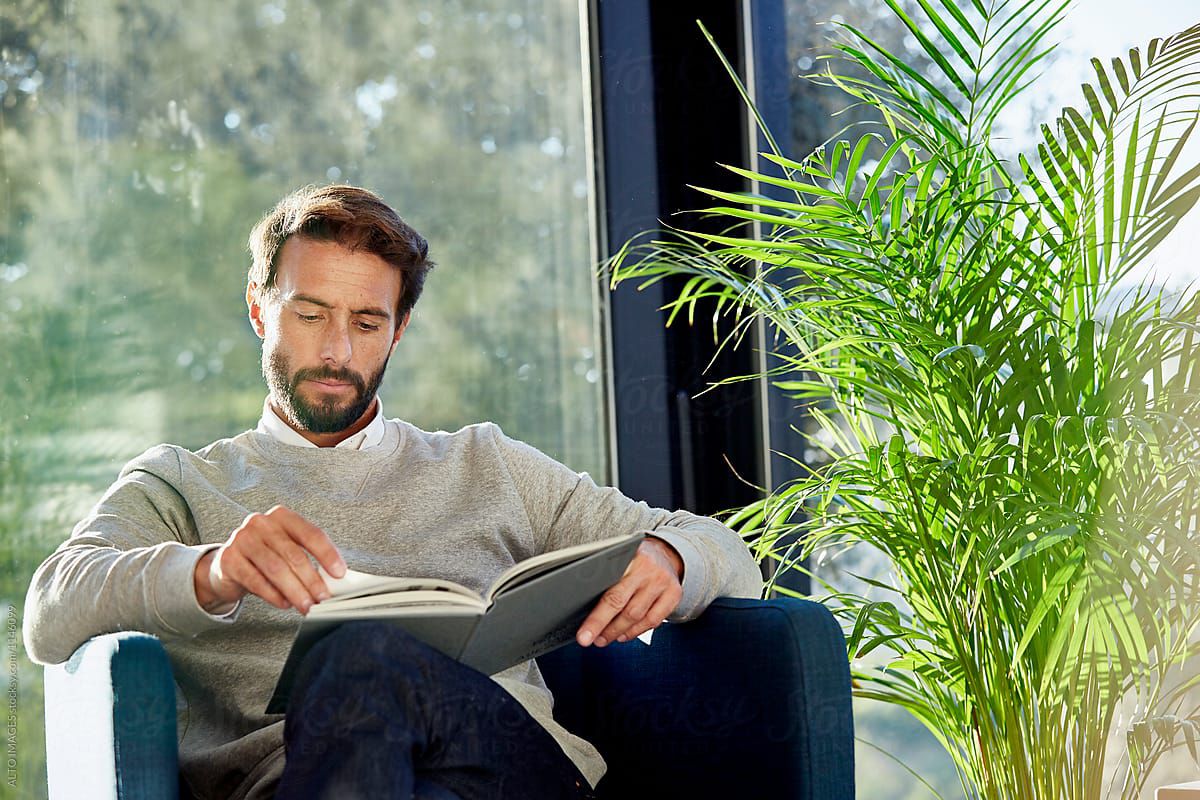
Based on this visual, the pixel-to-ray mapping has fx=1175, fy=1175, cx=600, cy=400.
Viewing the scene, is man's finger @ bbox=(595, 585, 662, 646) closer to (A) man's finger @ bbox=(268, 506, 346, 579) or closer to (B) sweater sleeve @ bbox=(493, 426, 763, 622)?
(B) sweater sleeve @ bbox=(493, 426, 763, 622)

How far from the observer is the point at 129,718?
1.14 meters

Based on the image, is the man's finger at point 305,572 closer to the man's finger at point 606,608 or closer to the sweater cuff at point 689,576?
the man's finger at point 606,608

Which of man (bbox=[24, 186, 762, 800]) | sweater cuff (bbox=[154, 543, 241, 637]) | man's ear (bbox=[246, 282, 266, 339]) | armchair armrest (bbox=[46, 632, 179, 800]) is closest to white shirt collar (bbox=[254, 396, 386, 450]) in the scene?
man (bbox=[24, 186, 762, 800])

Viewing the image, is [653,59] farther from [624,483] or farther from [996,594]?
[996,594]

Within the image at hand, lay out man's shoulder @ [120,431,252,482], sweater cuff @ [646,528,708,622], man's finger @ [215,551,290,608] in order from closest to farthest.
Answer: man's finger @ [215,551,290,608]
sweater cuff @ [646,528,708,622]
man's shoulder @ [120,431,252,482]

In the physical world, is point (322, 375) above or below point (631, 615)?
above

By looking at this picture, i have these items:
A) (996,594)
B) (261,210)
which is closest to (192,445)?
(261,210)

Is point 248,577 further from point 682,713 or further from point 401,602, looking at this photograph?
point 682,713

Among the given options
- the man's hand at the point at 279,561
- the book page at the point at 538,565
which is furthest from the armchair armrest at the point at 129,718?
the book page at the point at 538,565

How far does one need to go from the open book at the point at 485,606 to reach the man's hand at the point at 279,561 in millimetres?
21

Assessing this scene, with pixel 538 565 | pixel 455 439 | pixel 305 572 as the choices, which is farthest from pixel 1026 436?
pixel 305 572

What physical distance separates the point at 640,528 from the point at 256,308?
676mm

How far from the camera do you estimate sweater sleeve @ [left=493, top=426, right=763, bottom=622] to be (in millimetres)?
1533

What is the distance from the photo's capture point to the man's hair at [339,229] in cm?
171
